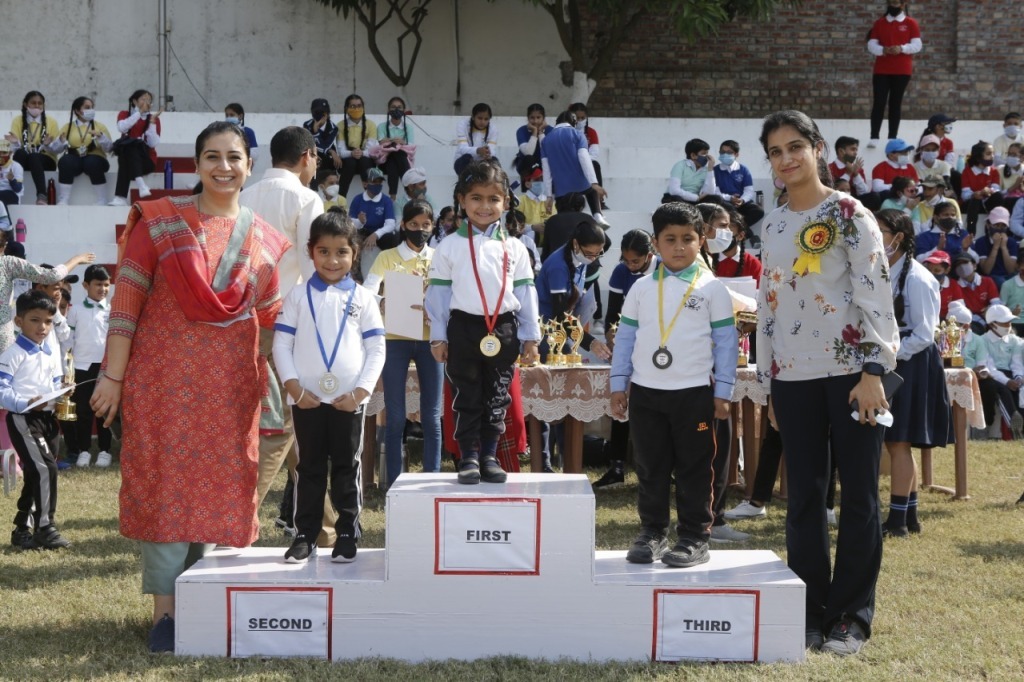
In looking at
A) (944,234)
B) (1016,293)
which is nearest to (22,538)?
(1016,293)

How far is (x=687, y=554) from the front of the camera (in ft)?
14.8

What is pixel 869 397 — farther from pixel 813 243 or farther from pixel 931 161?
pixel 931 161

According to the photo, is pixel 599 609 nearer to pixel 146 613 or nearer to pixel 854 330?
pixel 854 330

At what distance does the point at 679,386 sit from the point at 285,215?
6.01ft

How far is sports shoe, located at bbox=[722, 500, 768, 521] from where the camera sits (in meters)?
6.99

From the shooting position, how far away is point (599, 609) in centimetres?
425

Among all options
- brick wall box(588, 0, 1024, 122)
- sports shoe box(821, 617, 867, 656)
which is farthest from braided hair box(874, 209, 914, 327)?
brick wall box(588, 0, 1024, 122)

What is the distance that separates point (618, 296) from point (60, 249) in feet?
22.7

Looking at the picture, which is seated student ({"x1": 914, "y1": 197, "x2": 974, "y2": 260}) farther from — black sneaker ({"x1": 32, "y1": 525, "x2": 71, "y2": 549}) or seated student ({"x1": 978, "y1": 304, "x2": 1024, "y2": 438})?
black sneaker ({"x1": 32, "y1": 525, "x2": 71, "y2": 549})

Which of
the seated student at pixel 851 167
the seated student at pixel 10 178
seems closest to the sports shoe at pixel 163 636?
the seated student at pixel 10 178

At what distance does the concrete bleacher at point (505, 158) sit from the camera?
1277 centimetres

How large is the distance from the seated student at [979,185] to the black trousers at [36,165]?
33.0 feet

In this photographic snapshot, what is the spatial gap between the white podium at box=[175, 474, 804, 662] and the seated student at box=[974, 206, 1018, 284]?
9399 millimetres

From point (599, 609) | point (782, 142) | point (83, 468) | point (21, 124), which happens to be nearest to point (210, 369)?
point (599, 609)
